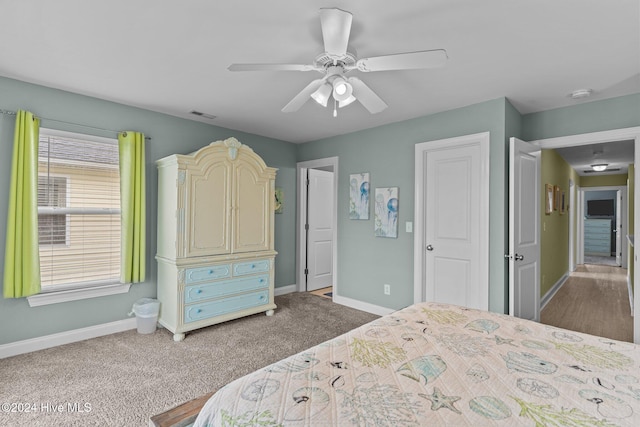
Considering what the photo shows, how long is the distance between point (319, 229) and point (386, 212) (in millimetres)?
1649

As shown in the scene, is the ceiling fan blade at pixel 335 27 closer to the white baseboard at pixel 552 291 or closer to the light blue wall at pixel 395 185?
the light blue wall at pixel 395 185

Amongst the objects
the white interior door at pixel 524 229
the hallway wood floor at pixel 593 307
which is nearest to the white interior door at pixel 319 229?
the white interior door at pixel 524 229

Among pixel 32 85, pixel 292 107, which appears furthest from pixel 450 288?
pixel 32 85

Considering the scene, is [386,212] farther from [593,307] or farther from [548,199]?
[593,307]

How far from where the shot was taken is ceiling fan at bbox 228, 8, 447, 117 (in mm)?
1644

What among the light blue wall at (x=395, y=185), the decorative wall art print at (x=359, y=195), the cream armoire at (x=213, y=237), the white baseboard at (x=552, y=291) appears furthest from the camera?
the white baseboard at (x=552, y=291)

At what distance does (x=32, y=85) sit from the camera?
2.83 meters

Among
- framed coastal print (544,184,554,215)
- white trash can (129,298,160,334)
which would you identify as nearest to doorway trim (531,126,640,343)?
framed coastal print (544,184,554,215)

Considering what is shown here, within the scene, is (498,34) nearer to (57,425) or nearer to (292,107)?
(292,107)

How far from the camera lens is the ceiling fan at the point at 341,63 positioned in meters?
1.64

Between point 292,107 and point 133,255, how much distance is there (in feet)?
7.54

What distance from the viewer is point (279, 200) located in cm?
488

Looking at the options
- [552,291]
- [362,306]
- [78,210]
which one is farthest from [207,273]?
[552,291]

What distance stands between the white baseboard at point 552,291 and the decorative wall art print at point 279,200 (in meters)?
3.85
